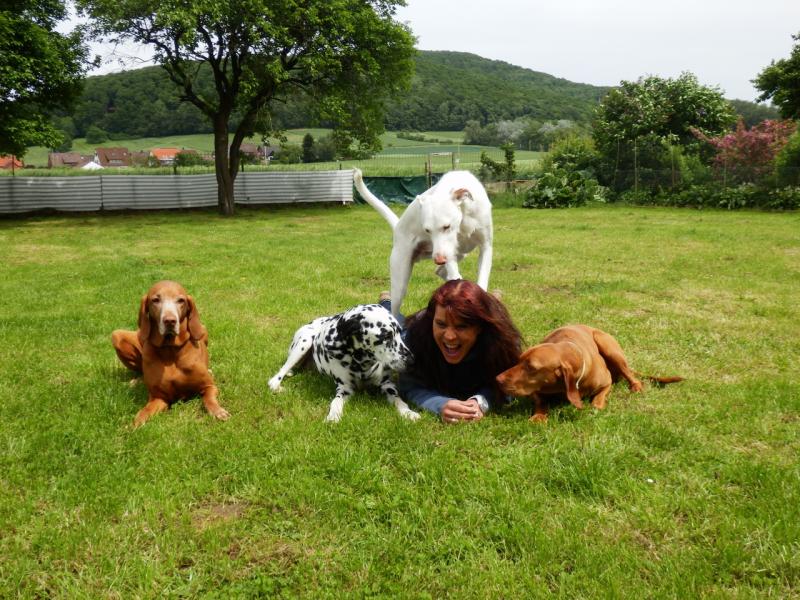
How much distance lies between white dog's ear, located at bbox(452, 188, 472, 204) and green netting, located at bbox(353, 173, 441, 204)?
2103 centimetres

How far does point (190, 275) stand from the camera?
9.22 meters

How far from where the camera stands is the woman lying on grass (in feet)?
12.4

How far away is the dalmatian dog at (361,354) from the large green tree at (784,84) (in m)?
21.9

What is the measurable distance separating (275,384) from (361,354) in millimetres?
880

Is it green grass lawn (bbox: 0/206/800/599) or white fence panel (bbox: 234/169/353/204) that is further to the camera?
white fence panel (bbox: 234/169/353/204)

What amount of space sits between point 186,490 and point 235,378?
1.70 meters

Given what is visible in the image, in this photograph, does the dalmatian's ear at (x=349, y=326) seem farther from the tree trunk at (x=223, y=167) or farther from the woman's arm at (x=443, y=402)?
the tree trunk at (x=223, y=167)

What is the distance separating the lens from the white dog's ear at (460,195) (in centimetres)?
467

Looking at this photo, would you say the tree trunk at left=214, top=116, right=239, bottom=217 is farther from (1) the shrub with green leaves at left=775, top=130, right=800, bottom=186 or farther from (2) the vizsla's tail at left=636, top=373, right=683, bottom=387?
(1) the shrub with green leaves at left=775, top=130, right=800, bottom=186

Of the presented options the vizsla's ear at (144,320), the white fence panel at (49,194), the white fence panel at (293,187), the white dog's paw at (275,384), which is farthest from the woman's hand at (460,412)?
the white fence panel at (49,194)

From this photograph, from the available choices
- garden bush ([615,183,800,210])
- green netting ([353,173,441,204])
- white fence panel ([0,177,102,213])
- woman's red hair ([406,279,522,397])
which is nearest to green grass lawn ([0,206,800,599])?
woman's red hair ([406,279,522,397])

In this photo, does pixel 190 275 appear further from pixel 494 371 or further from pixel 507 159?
pixel 507 159

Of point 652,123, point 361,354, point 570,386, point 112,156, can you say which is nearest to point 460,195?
point 361,354

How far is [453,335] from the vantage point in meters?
3.79
